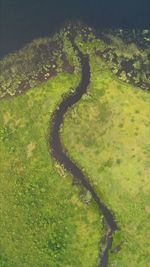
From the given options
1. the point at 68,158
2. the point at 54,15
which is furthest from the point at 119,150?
the point at 54,15

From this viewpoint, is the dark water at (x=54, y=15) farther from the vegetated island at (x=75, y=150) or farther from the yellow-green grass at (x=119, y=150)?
the yellow-green grass at (x=119, y=150)

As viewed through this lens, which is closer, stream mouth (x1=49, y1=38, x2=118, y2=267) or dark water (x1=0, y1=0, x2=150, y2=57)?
stream mouth (x1=49, y1=38, x2=118, y2=267)

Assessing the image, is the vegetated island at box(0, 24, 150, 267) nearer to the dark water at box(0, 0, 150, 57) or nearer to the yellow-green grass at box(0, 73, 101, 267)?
the yellow-green grass at box(0, 73, 101, 267)

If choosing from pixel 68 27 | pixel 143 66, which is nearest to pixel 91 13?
pixel 68 27

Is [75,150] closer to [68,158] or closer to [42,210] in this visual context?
[68,158]

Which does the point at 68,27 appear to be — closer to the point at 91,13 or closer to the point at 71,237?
the point at 91,13

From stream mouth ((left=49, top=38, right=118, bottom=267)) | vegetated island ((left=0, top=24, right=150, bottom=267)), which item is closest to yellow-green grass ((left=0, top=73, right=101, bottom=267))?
vegetated island ((left=0, top=24, right=150, bottom=267))

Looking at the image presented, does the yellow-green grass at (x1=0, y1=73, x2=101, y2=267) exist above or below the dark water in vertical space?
below
